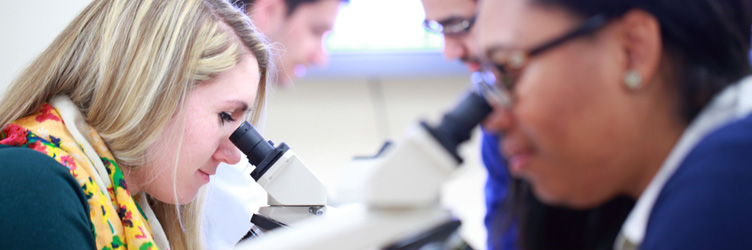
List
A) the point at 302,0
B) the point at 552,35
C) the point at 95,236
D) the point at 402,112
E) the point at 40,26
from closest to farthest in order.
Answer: the point at 552,35 → the point at 95,236 → the point at 40,26 → the point at 302,0 → the point at 402,112

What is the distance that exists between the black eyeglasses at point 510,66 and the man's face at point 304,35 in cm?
187

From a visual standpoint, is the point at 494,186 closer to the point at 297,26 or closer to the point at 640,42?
the point at 640,42

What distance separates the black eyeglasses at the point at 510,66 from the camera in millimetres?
688

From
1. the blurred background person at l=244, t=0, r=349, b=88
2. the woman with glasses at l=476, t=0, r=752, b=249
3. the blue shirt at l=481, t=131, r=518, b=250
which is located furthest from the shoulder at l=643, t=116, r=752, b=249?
the blurred background person at l=244, t=0, r=349, b=88

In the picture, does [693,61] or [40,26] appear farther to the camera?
[40,26]

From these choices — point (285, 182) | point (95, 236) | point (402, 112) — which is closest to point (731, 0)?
point (285, 182)

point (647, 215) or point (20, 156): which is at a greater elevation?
point (20, 156)

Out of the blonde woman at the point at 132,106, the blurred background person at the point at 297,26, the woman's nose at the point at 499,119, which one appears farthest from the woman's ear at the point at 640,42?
the blurred background person at the point at 297,26

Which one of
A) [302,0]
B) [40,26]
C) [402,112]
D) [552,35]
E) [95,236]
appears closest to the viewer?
[552,35]

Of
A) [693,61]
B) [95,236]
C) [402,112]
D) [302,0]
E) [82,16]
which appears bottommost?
[402,112]

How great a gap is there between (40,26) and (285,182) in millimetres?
1252

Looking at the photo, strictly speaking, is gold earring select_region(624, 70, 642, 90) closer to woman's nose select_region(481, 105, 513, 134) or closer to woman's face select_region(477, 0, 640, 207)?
woman's face select_region(477, 0, 640, 207)

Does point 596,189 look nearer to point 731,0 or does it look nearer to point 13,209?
point 731,0

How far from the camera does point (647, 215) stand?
701 mm
